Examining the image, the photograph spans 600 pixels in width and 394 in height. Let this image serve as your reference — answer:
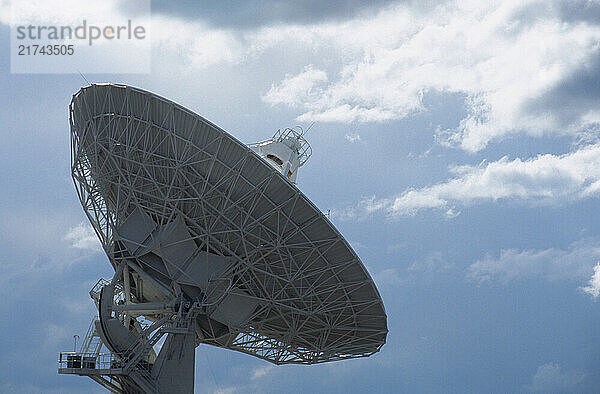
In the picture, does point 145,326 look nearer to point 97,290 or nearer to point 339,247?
point 97,290

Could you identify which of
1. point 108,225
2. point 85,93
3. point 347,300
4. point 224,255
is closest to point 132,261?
point 108,225

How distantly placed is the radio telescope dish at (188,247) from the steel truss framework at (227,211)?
0.07 metres

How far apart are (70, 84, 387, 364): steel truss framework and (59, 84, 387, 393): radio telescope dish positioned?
0.21 feet

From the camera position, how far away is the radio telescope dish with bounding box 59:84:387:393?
3419cm

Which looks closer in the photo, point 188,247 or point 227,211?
point 227,211

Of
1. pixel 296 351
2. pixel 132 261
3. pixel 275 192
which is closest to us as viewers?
pixel 275 192

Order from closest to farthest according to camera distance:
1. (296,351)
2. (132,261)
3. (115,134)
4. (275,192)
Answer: (275,192) → (115,134) → (132,261) → (296,351)

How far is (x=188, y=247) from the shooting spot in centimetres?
3825

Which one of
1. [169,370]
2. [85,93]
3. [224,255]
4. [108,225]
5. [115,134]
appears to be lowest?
[169,370]

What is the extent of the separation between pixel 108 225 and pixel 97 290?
12.5 feet

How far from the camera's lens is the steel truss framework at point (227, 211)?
1334 inches

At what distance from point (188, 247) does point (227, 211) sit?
434 cm

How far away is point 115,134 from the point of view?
36.5 m

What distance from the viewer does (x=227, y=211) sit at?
3519 centimetres
